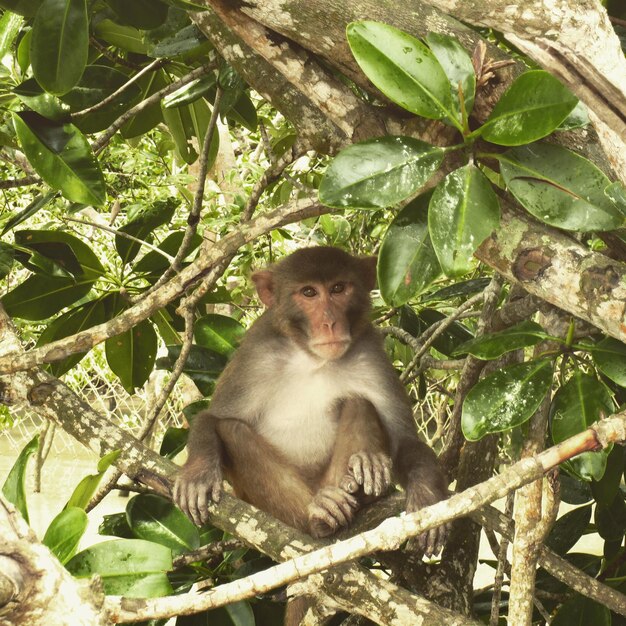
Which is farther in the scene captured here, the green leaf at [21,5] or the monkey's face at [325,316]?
the monkey's face at [325,316]

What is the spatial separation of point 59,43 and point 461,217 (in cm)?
144

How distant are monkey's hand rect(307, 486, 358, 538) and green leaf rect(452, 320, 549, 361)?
0.99m

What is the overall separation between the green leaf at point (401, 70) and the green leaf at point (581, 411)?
93 cm

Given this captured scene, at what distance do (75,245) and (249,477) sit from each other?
1.22m

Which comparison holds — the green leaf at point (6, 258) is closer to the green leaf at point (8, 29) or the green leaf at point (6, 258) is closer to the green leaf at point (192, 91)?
the green leaf at point (8, 29)

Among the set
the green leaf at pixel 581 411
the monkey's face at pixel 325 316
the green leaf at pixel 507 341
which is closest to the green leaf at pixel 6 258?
the monkey's face at pixel 325 316

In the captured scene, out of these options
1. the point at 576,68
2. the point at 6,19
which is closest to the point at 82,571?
the point at 576,68

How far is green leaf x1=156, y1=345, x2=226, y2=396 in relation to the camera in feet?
13.1

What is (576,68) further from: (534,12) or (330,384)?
(330,384)

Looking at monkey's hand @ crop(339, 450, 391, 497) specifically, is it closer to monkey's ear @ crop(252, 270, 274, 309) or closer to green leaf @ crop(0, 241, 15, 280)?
monkey's ear @ crop(252, 270, 274, 309)

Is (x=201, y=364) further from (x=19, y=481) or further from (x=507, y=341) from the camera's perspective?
(x=507, y=341)

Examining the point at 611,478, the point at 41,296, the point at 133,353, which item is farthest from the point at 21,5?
the point at 611,478

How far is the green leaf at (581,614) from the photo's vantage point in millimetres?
2951

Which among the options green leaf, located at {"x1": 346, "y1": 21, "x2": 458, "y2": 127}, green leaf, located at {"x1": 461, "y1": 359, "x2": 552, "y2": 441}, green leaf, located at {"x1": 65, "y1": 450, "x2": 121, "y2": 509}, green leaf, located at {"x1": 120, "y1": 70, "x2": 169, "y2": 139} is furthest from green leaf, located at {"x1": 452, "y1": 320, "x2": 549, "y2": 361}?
green leaf, located at {"x1": 120, "y1": 70, "x2": 169, "y2": 139}
